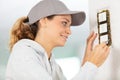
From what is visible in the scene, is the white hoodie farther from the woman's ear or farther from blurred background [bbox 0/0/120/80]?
blurred background [bbox 0/0/120/80]

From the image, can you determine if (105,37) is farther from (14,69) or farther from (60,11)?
(14,69)

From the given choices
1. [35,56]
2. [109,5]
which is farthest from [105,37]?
[35,56]

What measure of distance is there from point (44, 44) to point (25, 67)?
226 mm

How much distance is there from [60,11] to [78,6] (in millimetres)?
492

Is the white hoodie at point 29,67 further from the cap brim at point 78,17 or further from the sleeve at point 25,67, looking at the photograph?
the cap brim at point 78,17

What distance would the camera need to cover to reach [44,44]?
136cm

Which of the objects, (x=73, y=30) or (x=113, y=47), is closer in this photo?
(x=113, y=47)

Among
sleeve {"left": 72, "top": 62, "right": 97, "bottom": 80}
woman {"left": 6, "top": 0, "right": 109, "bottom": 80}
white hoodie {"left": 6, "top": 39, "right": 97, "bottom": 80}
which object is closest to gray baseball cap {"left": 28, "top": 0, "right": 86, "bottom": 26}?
woman {"left": 6, "top": 0, "right": 109, "bottom": 80}

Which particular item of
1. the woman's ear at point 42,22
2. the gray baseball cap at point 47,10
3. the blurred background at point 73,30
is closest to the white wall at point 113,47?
the blurred background at point 73,30

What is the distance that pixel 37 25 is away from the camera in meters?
1.40

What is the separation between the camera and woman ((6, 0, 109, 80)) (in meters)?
1.18

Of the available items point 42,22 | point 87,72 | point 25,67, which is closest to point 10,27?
point 42,22

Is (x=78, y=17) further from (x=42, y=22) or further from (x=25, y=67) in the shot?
(x=25, y=67)

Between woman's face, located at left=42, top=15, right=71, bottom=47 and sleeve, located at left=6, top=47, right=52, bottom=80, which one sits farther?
woman's face, located at left=42, top=15, right=71, bottom=47
